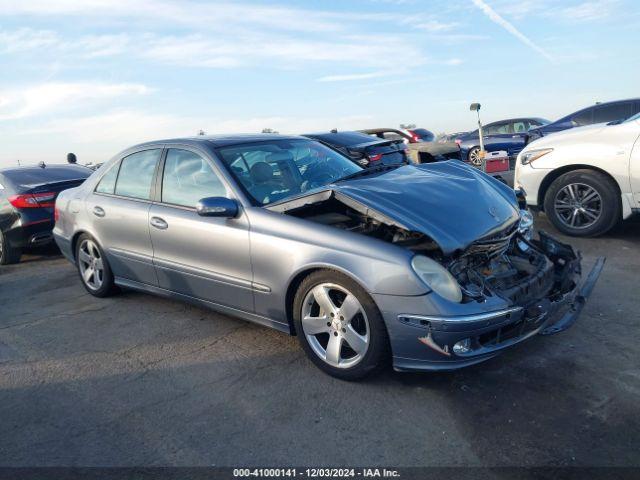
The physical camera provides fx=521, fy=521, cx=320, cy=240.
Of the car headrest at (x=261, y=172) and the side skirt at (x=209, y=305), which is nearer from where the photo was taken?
the side skirt at (x=209, y=305)

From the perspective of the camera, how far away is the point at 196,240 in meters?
3.98

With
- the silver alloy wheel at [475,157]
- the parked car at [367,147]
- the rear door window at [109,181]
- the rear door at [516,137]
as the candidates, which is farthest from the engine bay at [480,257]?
the rear door at [516,137]

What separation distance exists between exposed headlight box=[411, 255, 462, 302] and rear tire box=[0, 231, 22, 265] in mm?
6648

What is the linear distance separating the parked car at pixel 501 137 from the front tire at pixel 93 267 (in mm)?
11155

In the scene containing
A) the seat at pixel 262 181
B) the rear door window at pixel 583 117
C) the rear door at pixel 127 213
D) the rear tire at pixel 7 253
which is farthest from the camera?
the rear door window at pixel 583 117

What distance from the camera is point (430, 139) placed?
12.8m

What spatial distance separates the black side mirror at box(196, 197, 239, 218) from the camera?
142 inches

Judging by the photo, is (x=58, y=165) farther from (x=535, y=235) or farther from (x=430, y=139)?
(x=430, y=139)

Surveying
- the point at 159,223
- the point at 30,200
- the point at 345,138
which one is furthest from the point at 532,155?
the point at 30,200

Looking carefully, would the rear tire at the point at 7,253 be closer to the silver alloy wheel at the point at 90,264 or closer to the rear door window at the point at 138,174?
the silver alloy wheel at the point at 90,264

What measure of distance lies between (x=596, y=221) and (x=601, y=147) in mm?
837

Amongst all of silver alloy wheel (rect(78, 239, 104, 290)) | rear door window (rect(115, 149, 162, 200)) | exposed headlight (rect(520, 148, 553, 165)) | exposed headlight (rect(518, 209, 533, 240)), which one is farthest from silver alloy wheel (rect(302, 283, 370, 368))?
exposed headlight (rect(520, 148, 553, 165))

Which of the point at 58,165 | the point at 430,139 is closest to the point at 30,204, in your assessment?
the point at 58,165

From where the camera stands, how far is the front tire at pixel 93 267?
5.09 metres
